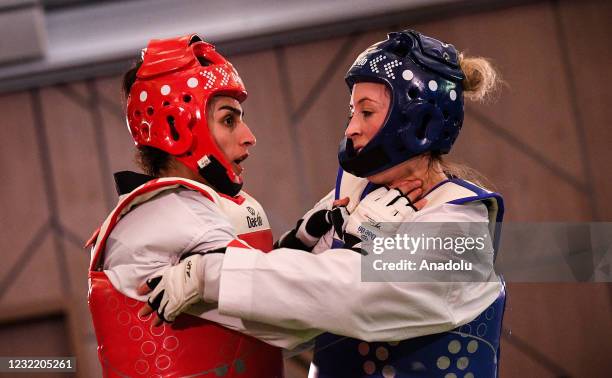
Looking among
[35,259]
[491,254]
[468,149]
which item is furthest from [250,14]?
[491,254]

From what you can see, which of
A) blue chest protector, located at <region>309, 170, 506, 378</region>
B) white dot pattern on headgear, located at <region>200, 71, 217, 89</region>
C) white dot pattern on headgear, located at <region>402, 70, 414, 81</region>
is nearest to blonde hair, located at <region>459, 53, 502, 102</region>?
white dot pattern on headgear, located at <region>402, 70, 414, 81</region>

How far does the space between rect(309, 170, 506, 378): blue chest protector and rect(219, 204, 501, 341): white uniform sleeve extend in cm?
11

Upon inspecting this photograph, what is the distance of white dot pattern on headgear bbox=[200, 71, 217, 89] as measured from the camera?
2.67 m

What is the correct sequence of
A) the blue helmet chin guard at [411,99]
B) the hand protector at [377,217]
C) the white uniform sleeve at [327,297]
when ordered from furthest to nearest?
the blue helmet chin guard at [411,99] < the hand protector at [377,217] < the white uniform sleeve at [327,297]

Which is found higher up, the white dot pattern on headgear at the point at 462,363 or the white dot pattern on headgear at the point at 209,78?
the white dot pattern on headgear at the point at 209,78

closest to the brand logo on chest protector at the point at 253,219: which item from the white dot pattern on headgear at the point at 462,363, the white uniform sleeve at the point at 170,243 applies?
the white uniform sleeve at the point at 170,243

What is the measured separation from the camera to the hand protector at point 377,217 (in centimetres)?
233

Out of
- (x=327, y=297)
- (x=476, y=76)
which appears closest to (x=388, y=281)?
(x=327, y=297)

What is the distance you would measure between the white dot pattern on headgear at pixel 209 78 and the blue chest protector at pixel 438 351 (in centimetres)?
81

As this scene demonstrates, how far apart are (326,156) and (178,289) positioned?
277 cm

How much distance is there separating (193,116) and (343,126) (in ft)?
7.83

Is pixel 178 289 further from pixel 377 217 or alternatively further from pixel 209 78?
pixel 209 78

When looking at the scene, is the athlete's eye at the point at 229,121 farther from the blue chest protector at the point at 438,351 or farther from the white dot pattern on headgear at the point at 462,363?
the white dot pattern on headgear at the point at 462,363

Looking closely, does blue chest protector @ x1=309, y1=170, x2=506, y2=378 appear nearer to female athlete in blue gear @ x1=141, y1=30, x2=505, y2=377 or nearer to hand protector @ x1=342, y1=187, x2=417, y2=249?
female athlete in blue gear @ x1=141, y1=30, x2=505, y2=377
